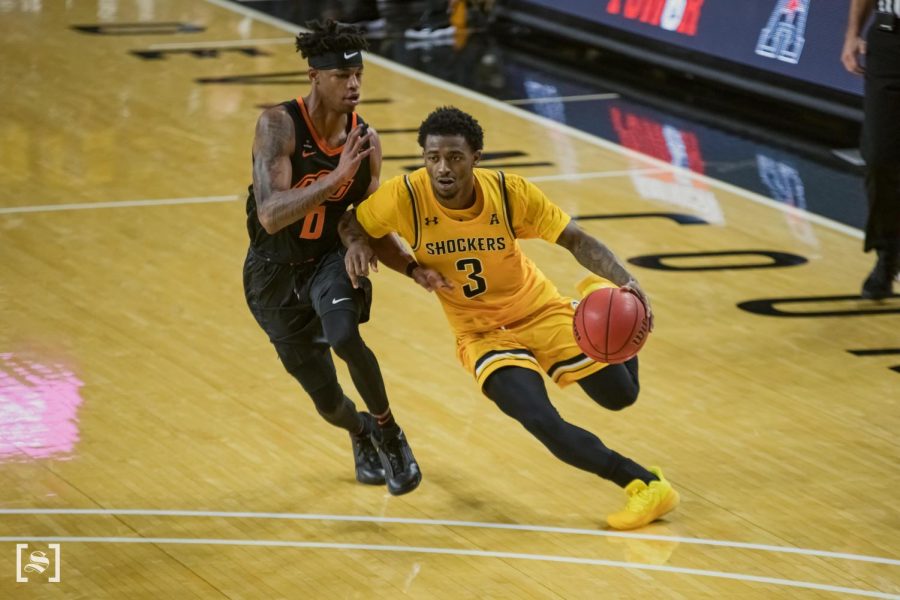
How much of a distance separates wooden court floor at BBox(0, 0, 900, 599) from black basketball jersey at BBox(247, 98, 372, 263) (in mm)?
970

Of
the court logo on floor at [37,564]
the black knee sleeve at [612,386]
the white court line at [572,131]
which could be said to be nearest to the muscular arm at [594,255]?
the black knee sleeve at [612,386]

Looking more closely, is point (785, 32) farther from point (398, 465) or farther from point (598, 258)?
point (398, 465)

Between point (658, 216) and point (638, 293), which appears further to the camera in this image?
point (658, 216)

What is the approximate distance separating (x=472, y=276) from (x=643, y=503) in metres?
1.06

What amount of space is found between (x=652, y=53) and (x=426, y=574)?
8.98 meters

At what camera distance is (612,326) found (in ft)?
18.5

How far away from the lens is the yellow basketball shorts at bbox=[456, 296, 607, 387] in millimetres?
5936

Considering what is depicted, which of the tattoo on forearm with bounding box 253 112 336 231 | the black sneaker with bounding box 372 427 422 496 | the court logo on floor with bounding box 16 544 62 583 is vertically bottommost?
the court logo on floor with bounding box 16 544 62 583

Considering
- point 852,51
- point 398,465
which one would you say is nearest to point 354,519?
point 398,465

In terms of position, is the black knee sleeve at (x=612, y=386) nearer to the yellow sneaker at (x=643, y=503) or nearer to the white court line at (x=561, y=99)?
the yellow sneaker at (x=643, y=503)

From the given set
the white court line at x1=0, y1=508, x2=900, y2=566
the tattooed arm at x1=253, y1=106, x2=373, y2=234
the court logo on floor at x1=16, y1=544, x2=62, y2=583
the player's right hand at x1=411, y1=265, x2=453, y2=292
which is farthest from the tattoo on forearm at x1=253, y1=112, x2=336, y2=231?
the court logo on floor at x1=16, y1=544, x2=62, y2=583

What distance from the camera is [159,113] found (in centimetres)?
1241

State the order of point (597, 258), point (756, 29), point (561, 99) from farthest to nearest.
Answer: point (561, 99) → point (756, 29) → point (597, 258)

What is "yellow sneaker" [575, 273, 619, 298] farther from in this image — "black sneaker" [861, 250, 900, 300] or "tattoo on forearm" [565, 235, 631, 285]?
"black sneaker" [861, 250, 900, 300]
